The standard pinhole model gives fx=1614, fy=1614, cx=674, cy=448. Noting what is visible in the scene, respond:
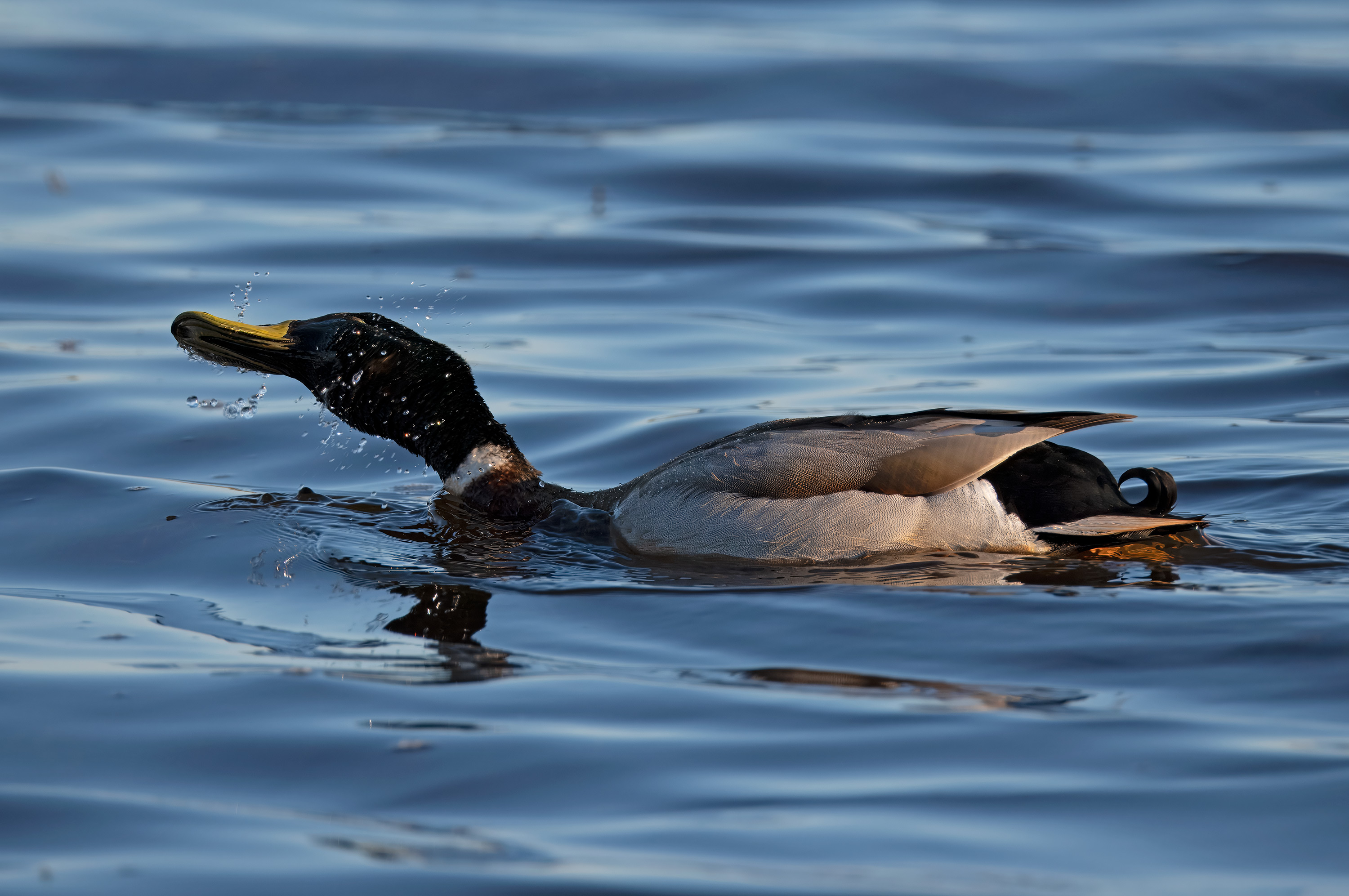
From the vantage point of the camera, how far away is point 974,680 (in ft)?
13.6

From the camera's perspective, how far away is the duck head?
20.4 feet

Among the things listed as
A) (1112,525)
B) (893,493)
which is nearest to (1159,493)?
(1112,525)

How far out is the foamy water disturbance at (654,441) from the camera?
338 cm

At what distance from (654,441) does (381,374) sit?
161 cm

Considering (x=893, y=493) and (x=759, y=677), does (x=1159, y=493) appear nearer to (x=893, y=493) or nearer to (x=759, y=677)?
(x=893, y=493)

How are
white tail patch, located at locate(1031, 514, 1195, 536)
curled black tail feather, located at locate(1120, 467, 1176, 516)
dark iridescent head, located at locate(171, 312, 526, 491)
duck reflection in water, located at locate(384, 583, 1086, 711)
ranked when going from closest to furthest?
duck reflection in water, located at locate(384, 583, 1086, 711) → white tail patch, located at locate(1031, 514, 1195, 536) → curled black tail feather, located at locate(1120, 467, 1176, 516) → dark iridescent head, located at locate(171, 312, 526, 491)

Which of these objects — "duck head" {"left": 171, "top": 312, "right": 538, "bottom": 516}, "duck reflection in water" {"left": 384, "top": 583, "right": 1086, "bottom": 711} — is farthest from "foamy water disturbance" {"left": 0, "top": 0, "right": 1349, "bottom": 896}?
"duck head" {"left": 171, "top": 312, "right": 538, "bottom": 516}

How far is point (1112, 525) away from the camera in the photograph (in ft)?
16.7

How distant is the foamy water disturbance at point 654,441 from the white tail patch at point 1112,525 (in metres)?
0.13

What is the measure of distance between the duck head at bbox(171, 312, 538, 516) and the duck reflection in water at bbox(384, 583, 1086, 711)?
4.65 feet

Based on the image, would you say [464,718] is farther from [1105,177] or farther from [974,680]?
[1105,177]

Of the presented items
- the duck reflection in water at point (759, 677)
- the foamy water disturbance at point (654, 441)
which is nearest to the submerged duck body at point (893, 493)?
the foamy water disturbance at point (654, 441)

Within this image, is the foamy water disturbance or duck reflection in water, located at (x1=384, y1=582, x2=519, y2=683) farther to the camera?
duck reflection in water, located at (x1=384, y1=582, x2=519, y2=683)

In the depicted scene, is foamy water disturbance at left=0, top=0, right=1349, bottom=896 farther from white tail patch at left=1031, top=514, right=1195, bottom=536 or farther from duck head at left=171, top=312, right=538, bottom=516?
duck head at left=171, top=312, right=538, bottom=516
